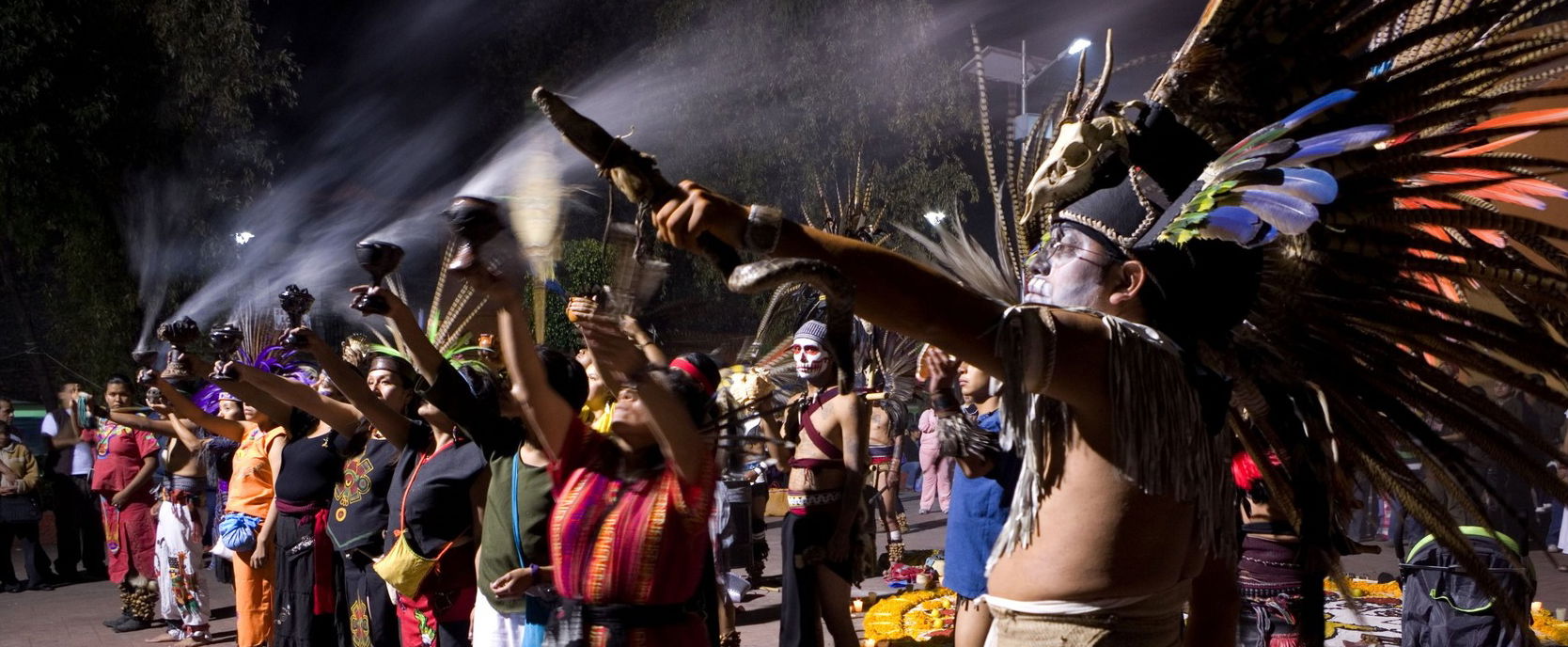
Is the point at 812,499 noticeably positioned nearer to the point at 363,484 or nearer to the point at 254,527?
the point at 363,484

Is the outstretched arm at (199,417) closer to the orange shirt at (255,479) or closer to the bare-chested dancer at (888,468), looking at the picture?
the orange shirt at (255,479)

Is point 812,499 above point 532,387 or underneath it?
underneath

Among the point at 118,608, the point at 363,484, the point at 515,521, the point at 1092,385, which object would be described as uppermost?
the point at 1092,385

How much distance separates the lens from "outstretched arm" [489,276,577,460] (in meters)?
3.29

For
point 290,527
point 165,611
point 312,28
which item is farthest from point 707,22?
point 290,527

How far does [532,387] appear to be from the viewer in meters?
3.49

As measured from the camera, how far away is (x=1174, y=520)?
89.9 inches

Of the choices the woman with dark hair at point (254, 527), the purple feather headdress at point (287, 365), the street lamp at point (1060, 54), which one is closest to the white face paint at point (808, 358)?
the street lamp at point (1060, 54)

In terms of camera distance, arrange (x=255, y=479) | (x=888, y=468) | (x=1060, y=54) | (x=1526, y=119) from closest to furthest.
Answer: (x=1526, y=119)
(x=1060, y=54)
(x=255, y=479)
(x=888, y=468)

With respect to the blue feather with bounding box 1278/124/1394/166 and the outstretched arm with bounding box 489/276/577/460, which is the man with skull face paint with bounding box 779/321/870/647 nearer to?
the outstretched arm with bounding box 489/276/577/460

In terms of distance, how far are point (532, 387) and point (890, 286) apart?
1821 millimetres

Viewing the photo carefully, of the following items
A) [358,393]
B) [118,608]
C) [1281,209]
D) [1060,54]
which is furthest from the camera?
[118,608]

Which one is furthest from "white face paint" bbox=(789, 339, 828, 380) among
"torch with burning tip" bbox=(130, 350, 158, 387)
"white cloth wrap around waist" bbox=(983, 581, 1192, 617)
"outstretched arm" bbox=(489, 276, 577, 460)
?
"white cloth wrap around waist" bbox=(983, 581, 1192, 617)

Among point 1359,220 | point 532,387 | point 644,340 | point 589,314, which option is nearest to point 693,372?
point 644,340
